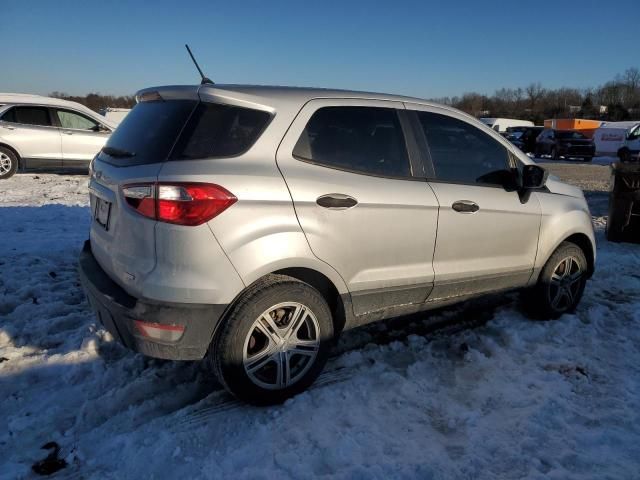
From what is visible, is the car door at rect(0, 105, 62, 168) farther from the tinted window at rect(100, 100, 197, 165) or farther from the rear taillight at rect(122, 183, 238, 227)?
the rear taillight at rect(122, 183, 238, 227)

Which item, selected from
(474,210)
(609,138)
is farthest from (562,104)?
(474,210)

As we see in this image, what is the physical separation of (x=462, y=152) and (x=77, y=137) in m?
10.6

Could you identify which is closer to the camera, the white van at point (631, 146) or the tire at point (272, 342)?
the tire at point (272, 342)

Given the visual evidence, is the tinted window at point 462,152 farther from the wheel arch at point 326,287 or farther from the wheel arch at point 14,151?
the wheel arch at point 14,151

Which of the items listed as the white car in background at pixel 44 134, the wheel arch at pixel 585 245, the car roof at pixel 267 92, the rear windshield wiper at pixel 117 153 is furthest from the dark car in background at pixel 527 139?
the rear windshield wiper at pixel 117 153

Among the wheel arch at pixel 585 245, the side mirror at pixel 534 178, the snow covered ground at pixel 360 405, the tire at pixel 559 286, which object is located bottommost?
the snow covered ground at pixel 360 405

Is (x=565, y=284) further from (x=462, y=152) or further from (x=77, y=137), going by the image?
(x=77, y=137)

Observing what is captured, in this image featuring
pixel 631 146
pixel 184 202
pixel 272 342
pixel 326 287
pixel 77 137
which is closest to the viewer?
pixel 184 202

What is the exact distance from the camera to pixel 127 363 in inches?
131

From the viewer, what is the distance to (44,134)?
11.4 meters

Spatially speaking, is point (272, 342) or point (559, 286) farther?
point (559, 286)

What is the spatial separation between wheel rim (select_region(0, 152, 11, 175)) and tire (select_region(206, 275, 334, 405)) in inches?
421

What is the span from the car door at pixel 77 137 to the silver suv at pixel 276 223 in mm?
9422

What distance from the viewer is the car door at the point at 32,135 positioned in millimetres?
11078
